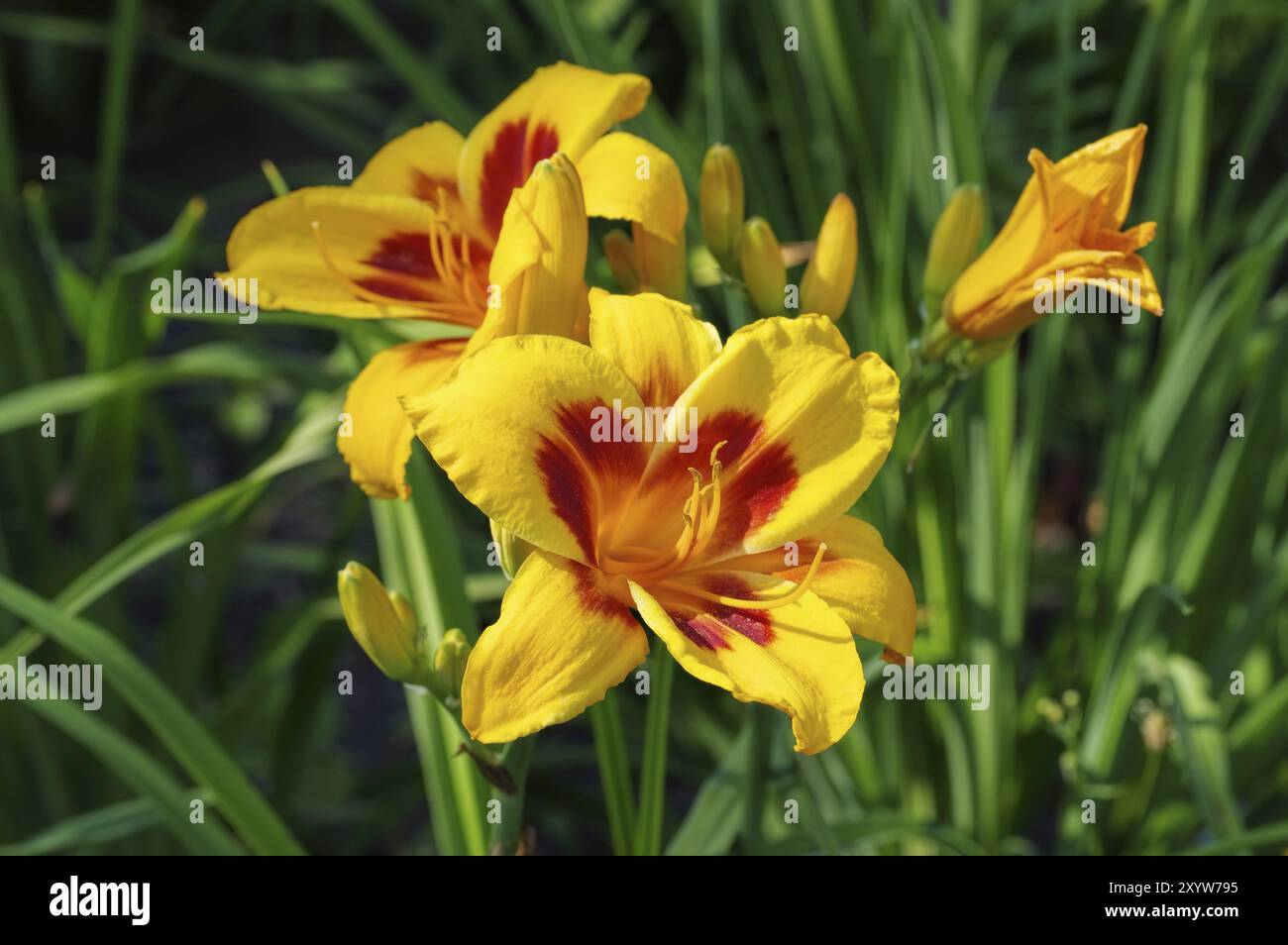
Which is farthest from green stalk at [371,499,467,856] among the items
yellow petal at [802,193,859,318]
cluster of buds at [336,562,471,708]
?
yellow petal at [802,193,859,318]

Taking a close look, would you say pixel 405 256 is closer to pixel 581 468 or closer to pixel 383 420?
pixel 383 420

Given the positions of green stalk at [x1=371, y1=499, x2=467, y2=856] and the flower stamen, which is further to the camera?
green stalk at [x1=371, y1=499, x2=467, y2=856]

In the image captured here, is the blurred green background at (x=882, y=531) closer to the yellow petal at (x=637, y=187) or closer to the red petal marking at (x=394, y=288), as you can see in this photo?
the red petal marking at (x=394, y=288)

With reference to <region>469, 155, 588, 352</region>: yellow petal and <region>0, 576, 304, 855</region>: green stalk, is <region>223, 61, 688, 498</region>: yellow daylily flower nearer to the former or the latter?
<region>469, 155, 588, 352</region>: yellow petal

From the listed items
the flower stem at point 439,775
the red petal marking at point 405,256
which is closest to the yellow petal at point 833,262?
the red petal marking at point 405,256

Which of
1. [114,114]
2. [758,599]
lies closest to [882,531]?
[758,599]
